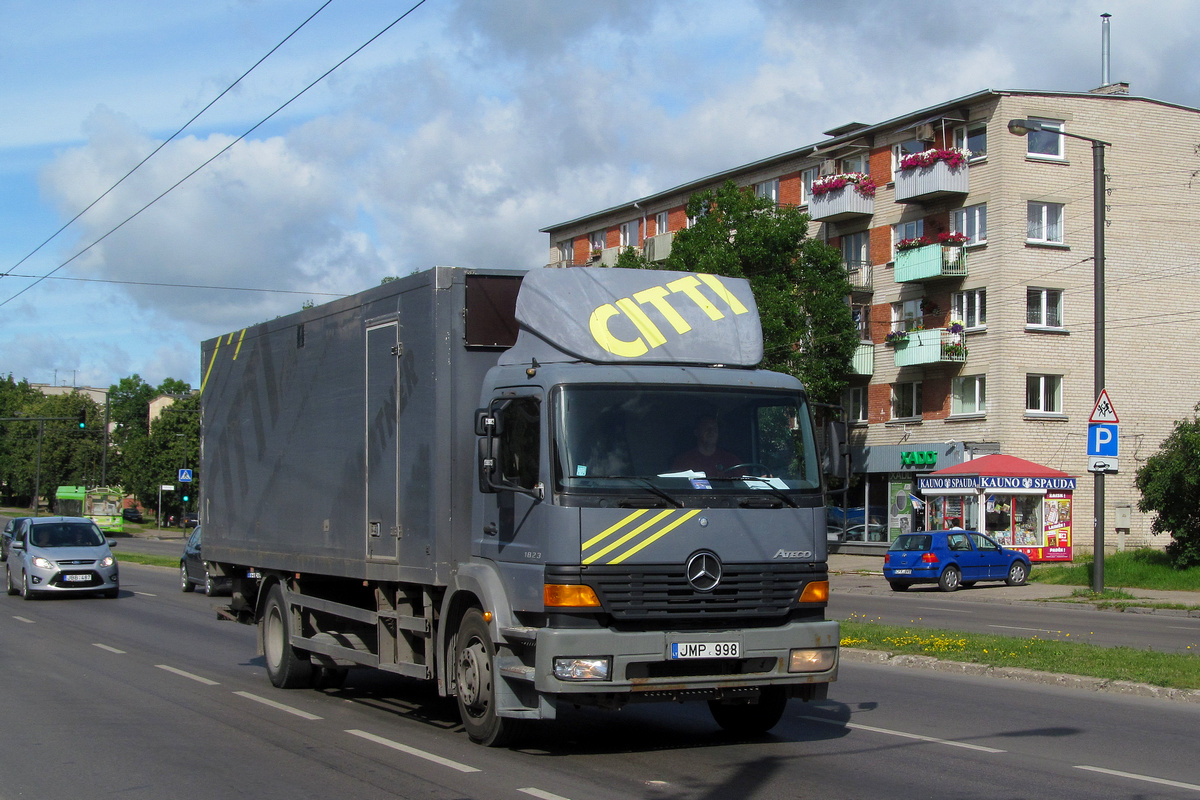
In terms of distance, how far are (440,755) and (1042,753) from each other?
4.19m

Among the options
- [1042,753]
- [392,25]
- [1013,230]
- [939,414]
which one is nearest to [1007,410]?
[939,414]

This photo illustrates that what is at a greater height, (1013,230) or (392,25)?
(1013,230)

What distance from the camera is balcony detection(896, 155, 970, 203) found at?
141 feet

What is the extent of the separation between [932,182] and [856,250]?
597 cm

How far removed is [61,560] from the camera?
24.9 metres

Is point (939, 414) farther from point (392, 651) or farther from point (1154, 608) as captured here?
point (392, 651)

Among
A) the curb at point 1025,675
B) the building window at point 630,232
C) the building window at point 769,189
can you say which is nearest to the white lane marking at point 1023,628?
the curb at point 1025,675

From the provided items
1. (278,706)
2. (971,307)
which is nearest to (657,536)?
(278,706)

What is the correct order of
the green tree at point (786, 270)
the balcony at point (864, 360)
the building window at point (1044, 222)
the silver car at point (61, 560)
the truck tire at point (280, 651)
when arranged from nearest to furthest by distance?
the truck tire at point (280, 651) → the silver car at point (61, 560) → the building window at point (1044, 222) → the green tree at point (786, 270) → the balcony at point (864, 360)

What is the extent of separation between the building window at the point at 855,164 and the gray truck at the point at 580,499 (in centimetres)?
4056

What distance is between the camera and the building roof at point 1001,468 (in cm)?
3834

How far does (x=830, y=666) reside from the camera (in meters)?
8.34

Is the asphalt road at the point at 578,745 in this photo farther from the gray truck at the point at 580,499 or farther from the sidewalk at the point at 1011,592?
the sidewalk at the point at 1011,592

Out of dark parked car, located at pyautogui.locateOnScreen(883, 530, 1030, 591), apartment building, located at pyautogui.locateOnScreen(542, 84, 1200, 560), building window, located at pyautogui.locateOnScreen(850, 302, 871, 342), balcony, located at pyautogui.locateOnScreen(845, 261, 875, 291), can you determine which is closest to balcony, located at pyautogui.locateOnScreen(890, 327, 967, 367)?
apartment building, located at pyautogui.locateOnScreen(542, 84, 1200, 560)
